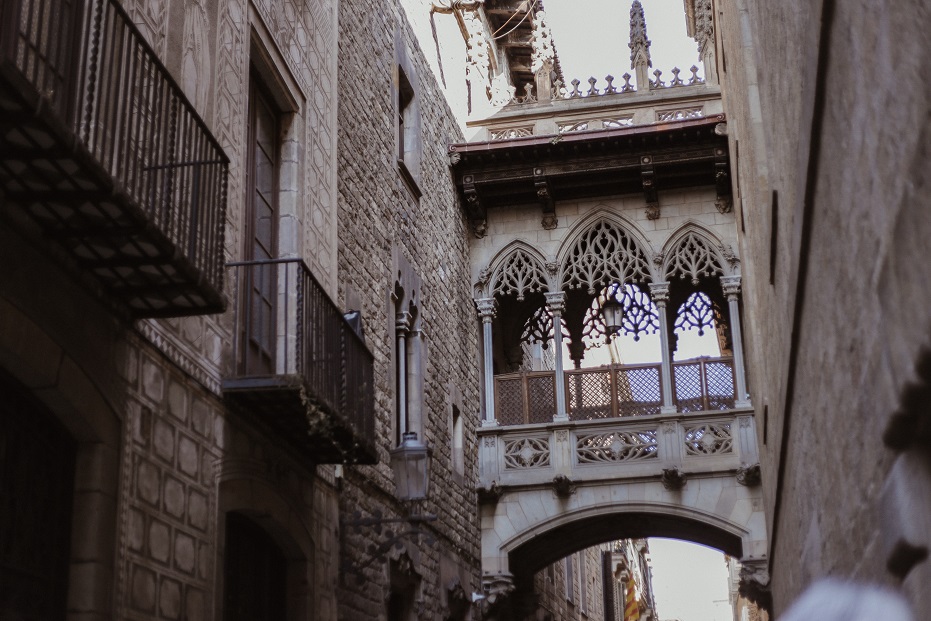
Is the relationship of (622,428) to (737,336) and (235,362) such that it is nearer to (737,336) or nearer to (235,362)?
(737,336)

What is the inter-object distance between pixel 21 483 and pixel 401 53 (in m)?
9.94

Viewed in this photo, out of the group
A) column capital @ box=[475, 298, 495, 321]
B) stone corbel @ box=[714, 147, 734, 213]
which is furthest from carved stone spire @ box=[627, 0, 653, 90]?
column capital @ box=[475, 298, 495, 321]

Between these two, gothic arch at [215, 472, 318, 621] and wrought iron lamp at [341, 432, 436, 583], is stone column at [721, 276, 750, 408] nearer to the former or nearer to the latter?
wrought iron lamp at [341, 432, 436, 583]

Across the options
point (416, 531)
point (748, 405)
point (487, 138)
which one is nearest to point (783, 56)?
point (416, 531)

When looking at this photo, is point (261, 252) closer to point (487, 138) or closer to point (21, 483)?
point (21, 483)

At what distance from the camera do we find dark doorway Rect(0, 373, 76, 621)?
557 centimetres

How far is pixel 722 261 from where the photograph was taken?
17.1 meters

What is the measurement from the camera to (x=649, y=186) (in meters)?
17.1

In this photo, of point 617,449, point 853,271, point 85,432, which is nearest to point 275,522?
point 85,432

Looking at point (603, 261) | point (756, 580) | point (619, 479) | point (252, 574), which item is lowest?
point (252, 574)

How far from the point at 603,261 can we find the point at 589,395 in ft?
6.46

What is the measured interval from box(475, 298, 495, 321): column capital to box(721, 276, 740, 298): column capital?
3241 mm

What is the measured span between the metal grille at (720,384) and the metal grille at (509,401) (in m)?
2.56

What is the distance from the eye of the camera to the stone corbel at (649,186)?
55.8ft
